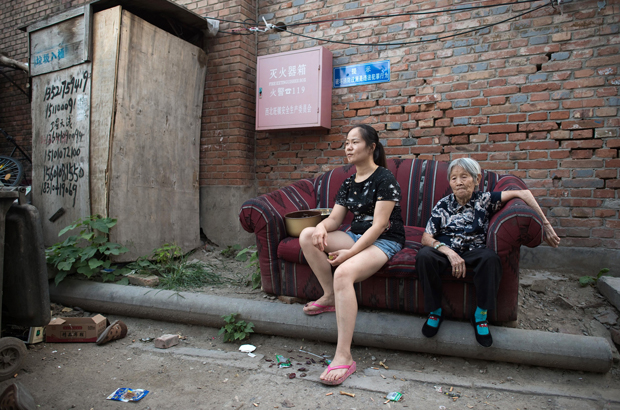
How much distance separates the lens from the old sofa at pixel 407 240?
7.87ft

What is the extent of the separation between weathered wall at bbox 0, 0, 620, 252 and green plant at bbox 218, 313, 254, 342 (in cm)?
230

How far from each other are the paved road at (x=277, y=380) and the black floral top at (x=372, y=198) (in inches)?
31.3

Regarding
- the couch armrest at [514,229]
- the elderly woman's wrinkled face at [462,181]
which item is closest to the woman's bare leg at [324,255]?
the elderly woman's wrinkled face at [462,181]

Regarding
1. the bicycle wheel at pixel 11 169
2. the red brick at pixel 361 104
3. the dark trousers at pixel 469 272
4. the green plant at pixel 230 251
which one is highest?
the red brick at pixel 361 104

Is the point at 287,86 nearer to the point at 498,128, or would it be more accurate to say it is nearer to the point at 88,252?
the point at 498,128

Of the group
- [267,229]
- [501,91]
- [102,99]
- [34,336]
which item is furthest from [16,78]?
[501,91]

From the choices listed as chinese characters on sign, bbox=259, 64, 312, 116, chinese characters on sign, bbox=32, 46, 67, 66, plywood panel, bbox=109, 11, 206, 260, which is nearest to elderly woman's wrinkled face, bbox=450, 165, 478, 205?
chinese characters on sign, bbox=259, 64, 312, 116

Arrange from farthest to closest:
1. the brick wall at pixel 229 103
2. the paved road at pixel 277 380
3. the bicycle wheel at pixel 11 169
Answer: the bicycle wheel at pixel 11 169, the brick wall at pixel 229 103, the paved road at pixel 277 380

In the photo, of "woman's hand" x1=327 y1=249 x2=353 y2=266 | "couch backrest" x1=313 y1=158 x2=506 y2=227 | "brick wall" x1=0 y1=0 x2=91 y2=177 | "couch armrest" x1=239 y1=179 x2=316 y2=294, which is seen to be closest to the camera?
"woman's hand" x1=327 y1=249 x2=353 y2=266

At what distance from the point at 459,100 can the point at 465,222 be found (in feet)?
6.43

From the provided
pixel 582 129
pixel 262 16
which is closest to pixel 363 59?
pixel 262 16

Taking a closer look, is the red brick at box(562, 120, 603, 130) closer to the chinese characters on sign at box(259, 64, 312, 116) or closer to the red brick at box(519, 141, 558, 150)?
the red brick at box(519, 141, 558, 150)

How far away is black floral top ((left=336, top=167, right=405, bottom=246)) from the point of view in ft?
8.43

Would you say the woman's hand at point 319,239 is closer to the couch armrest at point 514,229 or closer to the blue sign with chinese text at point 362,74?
the couch armrest at point 514,229
